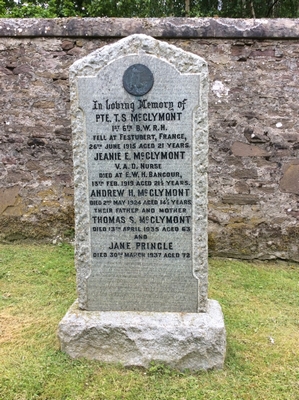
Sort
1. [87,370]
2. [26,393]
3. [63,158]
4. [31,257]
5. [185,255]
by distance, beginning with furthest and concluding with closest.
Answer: [63,158] → [31,257] → [185,255] → [87,370] → [26,393]

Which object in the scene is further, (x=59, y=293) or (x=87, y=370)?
(x=59, y=293)

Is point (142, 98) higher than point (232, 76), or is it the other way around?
point (232, 76)

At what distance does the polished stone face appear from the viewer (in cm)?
237

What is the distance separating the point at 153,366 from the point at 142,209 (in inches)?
38.4

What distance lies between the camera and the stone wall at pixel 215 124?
13.7 ft

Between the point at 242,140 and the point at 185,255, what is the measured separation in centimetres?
222

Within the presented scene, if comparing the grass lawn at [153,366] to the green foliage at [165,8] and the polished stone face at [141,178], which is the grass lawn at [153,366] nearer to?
the polished stone face at [141,178]

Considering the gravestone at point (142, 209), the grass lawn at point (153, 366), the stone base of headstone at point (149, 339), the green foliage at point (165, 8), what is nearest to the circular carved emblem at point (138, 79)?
the gravestone at point (142, 209)

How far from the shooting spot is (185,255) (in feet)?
8.10

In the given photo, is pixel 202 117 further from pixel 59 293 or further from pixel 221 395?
pixel 59 293

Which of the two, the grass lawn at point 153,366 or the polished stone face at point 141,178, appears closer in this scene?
the grass lawn at point 153,366

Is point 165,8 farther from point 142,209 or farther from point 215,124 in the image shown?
point 142,209

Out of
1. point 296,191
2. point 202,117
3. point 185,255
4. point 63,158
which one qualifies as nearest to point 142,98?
point 202,117

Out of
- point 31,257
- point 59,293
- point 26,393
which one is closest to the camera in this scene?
point 26,393
